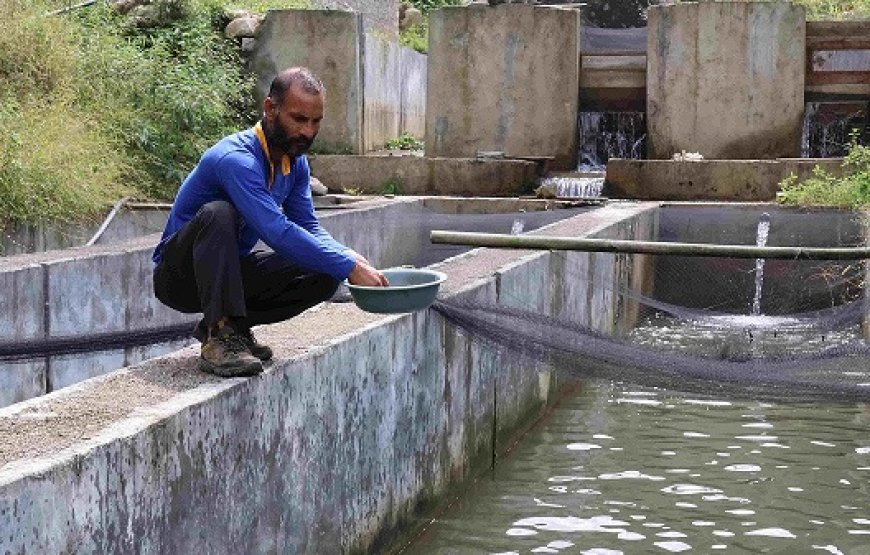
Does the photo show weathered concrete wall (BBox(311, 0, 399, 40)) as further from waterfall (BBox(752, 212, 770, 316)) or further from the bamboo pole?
the bamboo pole

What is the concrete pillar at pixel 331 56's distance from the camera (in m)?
16.7

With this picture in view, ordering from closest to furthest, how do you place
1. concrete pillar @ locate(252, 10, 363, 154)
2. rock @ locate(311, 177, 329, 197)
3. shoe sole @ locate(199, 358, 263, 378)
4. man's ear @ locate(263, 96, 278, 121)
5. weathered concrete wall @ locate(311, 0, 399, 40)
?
1. shoe sole @ locate(199, 358, 263, 378)
2. man's ear @ locate(263, 96, 278, 121)
3. rock @ locate(311, 177, 329, 197)
4. concrete pillar @ locate(252, 10, 363, 154)
5. weathered concrete wall @ locate(311, 0, 399, 40)

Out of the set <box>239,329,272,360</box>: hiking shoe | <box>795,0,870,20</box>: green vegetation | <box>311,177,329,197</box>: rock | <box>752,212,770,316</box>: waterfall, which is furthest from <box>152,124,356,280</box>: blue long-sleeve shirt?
<box>795,0,870,20</box>: green vegetation

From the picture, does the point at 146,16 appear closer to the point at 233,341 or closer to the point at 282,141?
the point at 282,141

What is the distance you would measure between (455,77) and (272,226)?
42.6 ft

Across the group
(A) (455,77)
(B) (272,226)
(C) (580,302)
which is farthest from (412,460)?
(A) (455,77)

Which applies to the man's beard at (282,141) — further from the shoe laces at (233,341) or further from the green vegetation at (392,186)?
the green vegetation at (392,186)

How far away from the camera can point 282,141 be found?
4453 mm

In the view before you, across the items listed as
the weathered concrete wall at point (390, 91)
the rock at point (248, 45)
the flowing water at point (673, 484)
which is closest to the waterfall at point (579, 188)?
the weathered concrete wall at point (390, 91)

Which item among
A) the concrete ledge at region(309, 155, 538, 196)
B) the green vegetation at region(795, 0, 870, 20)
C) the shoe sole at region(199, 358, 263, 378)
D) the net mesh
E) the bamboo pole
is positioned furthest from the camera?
the green vegetation at region(795, 0, 870, 20)

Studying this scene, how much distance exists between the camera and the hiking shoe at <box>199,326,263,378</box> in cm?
433

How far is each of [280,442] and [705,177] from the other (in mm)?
10897

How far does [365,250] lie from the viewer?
41.2ft

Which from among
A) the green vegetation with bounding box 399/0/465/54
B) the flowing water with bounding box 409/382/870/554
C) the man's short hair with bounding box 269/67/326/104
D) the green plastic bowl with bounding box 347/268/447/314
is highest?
the green vegetation with bounding box 399/0/465/54
